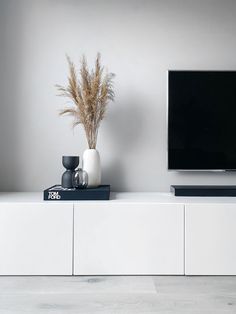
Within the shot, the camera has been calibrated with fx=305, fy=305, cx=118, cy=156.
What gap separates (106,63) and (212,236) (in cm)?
138

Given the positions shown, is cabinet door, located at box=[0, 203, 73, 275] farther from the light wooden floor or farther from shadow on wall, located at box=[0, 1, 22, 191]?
shadow on wall, located at box=[0, 1, 22, 191]

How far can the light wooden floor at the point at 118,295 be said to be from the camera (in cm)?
141

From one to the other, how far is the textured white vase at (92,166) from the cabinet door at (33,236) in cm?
30

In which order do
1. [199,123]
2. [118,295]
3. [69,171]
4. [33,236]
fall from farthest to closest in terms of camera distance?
[199,123] → [69,171] → [33,236] → [118,295]

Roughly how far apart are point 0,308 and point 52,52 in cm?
167

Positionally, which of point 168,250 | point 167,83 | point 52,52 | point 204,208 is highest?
point 52,52

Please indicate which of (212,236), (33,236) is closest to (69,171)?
(33,236)

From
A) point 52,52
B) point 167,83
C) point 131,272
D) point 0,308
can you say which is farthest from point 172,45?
point 0,308

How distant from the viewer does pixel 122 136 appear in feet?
7.30

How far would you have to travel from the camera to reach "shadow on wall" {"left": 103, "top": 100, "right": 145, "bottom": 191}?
222 cm

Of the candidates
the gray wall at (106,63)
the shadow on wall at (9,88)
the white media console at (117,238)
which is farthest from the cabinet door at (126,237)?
the shadow on wall at (9,88)

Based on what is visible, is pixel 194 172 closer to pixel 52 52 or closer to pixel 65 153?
pixel 65 153

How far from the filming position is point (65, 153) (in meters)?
2.22

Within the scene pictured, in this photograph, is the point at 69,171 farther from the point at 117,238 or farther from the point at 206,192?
the point at 206,192
